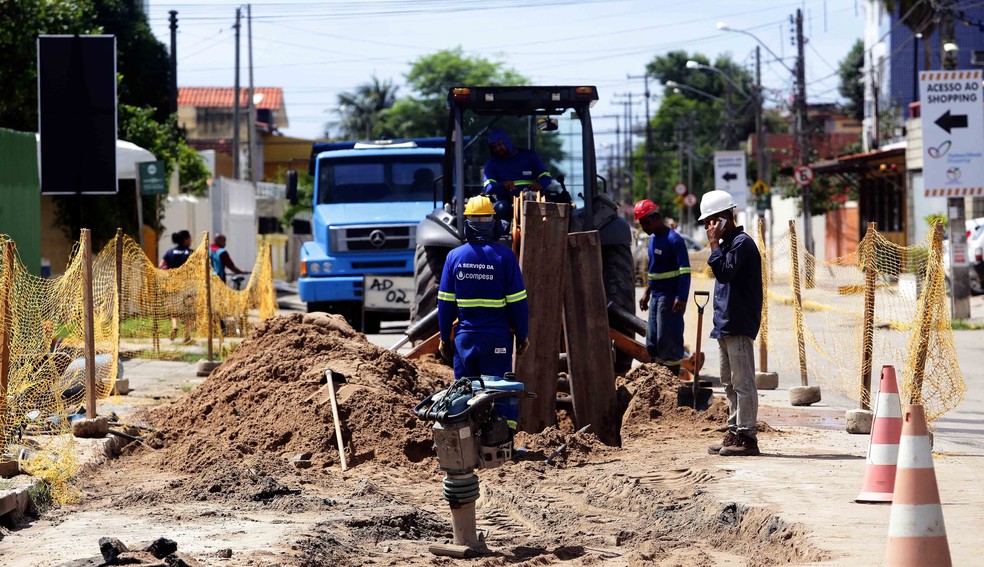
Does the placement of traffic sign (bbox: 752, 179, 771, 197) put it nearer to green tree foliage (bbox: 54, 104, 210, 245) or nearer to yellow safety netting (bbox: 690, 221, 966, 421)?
green tree foliage (bbox: 54, 104, 210, 245)

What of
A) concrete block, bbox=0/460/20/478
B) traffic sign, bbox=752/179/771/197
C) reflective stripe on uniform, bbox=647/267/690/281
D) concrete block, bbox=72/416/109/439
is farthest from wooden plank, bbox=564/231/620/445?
traffic sign, bbox=752/179/771/197

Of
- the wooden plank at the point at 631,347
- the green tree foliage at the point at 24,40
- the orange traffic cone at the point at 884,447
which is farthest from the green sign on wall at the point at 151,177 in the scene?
the orange traffic cone at the point at 884,447

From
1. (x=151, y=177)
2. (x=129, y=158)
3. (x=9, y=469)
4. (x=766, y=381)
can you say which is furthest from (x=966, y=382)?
(x=129, y=158)

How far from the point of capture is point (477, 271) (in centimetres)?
891

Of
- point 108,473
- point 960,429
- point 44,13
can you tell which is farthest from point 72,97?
point 44,13

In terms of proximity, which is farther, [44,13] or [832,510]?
[44,13]

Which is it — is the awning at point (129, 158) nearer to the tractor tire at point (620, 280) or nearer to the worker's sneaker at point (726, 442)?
the tractor tire at point (620, 280)

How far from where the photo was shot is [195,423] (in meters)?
11.3

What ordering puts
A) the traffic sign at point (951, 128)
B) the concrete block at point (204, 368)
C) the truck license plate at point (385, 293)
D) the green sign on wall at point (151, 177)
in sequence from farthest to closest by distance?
the green sign on wall at point (151, 177) < the traffic sign at point (951, 128) < the truck license plate at point (385, 293) < the concrete block at point (204, 368)

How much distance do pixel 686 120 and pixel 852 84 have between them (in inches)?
476

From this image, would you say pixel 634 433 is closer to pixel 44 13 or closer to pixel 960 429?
pixel 960 429

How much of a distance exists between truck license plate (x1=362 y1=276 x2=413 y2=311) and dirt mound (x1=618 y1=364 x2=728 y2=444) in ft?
29.4

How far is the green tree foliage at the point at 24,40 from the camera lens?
85.6 feet

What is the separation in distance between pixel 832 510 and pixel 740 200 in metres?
31.2
